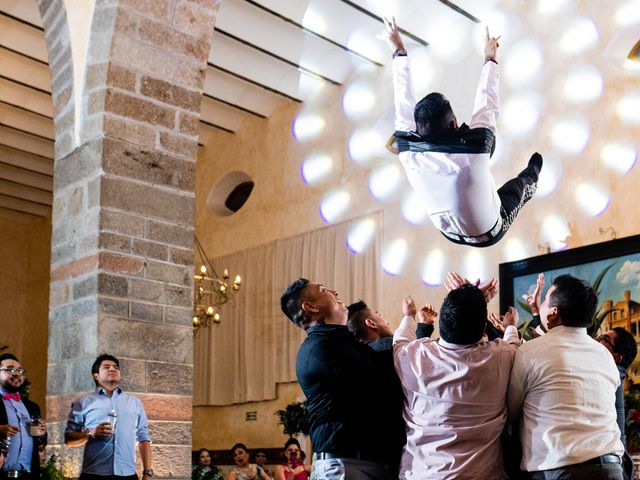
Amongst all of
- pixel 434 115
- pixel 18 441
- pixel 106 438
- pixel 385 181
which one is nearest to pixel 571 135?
pixel 385 181

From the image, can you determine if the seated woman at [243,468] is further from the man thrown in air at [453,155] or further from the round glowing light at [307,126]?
the man thrown in air at [453,155]

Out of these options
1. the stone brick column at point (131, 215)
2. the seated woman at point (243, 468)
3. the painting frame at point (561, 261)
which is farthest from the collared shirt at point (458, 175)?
the seated woman at point (243, 468)

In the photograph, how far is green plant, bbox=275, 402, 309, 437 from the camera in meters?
9.69

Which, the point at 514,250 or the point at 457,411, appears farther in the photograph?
the point at 514,250

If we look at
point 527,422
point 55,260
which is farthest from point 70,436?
point 527,422

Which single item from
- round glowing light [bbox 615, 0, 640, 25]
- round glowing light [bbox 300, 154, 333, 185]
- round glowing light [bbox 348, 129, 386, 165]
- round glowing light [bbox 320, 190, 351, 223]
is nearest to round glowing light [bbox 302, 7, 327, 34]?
round glowing light [bbox 348, 129, 386, 165]

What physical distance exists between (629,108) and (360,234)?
11.6 ft

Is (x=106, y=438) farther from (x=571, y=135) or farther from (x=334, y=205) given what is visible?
(x=334, y=205)

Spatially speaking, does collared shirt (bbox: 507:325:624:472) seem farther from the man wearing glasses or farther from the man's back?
the man wearing glasses

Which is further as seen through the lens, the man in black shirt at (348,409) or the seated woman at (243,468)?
the seated woman at (243,468)

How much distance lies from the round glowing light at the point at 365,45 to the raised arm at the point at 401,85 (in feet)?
23.7

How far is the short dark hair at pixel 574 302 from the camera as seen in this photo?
110 inches

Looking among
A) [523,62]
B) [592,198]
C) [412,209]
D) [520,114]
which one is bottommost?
[592,198]

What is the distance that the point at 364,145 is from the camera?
1073 cm
